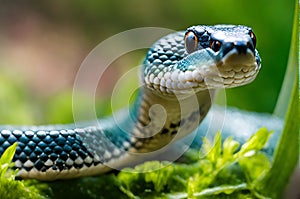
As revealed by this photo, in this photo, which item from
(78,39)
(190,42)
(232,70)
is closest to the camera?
(232,70)

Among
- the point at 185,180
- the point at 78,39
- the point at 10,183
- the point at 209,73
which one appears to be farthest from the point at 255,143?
the point at 78,39

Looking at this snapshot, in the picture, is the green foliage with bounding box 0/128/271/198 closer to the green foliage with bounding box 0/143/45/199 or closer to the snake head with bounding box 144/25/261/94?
the green foliage with bounding box 0/143/45/199

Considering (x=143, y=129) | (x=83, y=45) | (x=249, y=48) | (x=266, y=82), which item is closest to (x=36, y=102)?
(x=83, y=45)

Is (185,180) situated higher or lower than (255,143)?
lower

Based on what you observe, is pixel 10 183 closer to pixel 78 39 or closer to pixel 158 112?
pixel 158 112

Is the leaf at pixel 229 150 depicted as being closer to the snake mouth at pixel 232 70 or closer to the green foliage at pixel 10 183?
the snake mouth at pixel 232 70

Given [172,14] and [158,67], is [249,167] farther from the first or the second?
[172,14]

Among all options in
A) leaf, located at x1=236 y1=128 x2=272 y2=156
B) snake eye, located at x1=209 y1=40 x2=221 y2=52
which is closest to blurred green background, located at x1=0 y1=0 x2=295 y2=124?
leaf, located at x1=236 y1=128 x2=272 y2=156
